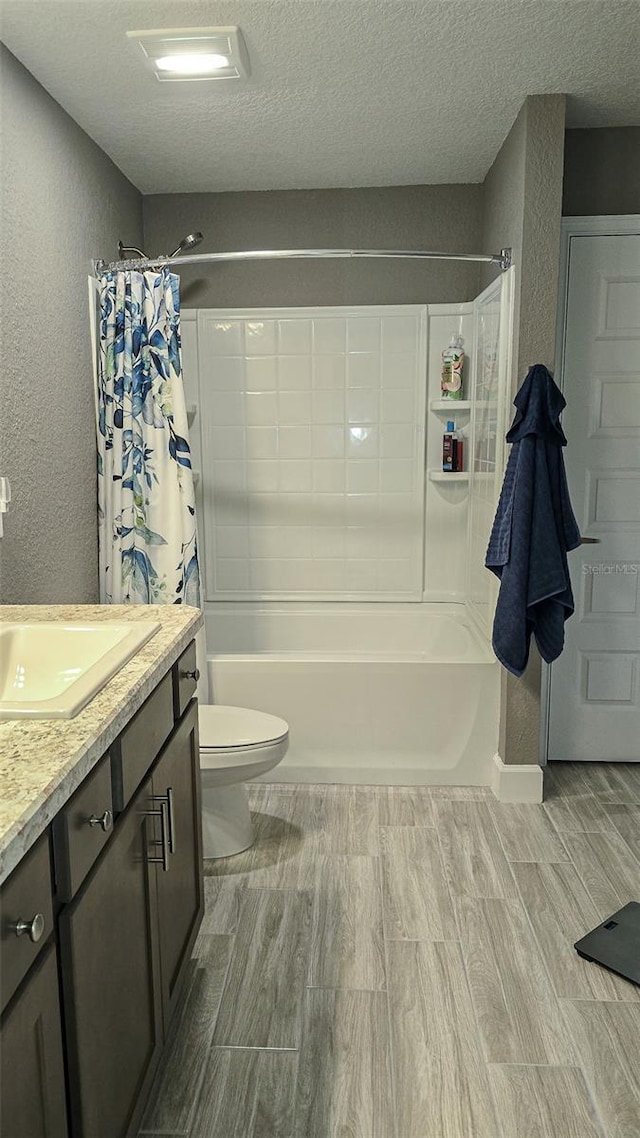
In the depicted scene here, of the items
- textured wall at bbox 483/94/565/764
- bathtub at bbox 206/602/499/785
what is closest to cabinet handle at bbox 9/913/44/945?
bathtub at bbox 206/602/499/785

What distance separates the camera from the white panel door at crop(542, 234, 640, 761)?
3186 millimetres

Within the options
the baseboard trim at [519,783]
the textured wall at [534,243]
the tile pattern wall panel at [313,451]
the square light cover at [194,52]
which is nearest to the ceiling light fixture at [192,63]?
the square light cover at [194,52]

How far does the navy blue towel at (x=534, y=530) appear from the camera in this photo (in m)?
2.79

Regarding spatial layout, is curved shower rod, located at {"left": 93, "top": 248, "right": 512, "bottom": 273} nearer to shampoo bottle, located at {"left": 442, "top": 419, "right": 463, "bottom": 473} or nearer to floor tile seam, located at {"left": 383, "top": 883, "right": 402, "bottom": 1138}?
shampoo bottle, located at {"left": 442, "top": 419, "right": 463, "bottom": 473}

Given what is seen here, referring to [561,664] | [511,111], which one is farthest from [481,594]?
[511,111]

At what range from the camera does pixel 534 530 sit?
2811 millimetres

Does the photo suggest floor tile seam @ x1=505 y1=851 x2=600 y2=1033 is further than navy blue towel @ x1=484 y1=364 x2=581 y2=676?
No

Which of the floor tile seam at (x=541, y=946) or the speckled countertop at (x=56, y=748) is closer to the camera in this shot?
the speckled countertop at (x=56, y=748)

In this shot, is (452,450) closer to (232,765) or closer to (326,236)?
(326,236)

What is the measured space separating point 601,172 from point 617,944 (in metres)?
2.69

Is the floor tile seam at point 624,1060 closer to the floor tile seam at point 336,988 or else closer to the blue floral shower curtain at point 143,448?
the floor tile seam at point 336,988

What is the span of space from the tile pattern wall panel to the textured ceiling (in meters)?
0.70

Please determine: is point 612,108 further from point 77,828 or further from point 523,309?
point 77,828

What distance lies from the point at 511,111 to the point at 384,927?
2.69 meters
